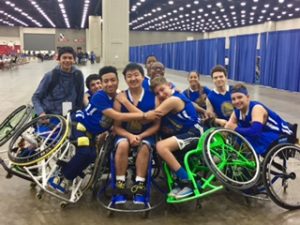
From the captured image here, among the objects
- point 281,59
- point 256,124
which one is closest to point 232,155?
point 256,124

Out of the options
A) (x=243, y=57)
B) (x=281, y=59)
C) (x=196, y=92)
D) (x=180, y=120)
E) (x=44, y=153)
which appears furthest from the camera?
(x=243, y=57)

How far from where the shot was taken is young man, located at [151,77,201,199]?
3.51 meters

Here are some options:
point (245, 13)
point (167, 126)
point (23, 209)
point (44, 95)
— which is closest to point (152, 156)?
point (167, 126)

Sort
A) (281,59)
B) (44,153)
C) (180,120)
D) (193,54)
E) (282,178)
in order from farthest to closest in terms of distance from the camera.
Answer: (193,54) → (281,59) → (282,178) → (180,120) → (44,153)

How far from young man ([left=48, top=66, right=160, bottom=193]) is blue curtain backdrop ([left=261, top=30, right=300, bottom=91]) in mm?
11292

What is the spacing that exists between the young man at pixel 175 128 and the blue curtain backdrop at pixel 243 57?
545 inches

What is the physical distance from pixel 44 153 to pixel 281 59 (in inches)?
503

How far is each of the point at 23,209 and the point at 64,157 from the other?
0.65 meters

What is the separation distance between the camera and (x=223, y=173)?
3.50 meters

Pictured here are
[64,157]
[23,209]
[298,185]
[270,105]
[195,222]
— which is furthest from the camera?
[270,105]

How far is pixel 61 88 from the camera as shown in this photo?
4551 mm

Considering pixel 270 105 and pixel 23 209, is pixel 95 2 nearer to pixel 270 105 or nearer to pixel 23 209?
pixel 270 105

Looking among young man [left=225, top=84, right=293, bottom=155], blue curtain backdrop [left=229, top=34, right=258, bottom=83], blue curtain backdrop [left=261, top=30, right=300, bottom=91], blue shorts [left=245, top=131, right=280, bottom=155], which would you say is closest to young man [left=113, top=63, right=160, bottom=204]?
young man [left=225, top=84, right=293, bottom=155]

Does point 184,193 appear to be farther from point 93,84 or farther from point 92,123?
point 93,84
